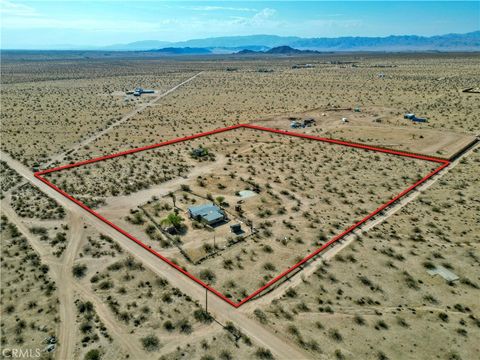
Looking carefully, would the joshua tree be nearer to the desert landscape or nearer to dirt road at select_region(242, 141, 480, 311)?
the desert landscape

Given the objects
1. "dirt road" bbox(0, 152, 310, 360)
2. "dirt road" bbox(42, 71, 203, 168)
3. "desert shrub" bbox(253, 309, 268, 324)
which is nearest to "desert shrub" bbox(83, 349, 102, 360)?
"dirt road" bbox(0, 152, 310, 360)

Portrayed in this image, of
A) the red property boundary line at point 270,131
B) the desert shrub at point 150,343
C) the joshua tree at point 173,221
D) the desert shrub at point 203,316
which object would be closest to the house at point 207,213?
the joshua tree at point 173,221

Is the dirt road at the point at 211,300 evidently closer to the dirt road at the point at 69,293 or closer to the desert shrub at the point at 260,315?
the desert shrub at the point at 260,315

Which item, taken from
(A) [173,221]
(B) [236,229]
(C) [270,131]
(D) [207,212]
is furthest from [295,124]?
(A) [173,221]

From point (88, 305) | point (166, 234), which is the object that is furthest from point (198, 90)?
point (88, 305)

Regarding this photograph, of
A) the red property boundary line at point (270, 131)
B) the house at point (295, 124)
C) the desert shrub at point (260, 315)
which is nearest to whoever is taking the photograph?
the desert shrub at point (260, 315)

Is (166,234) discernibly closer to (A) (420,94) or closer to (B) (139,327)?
(B) (139,327)
